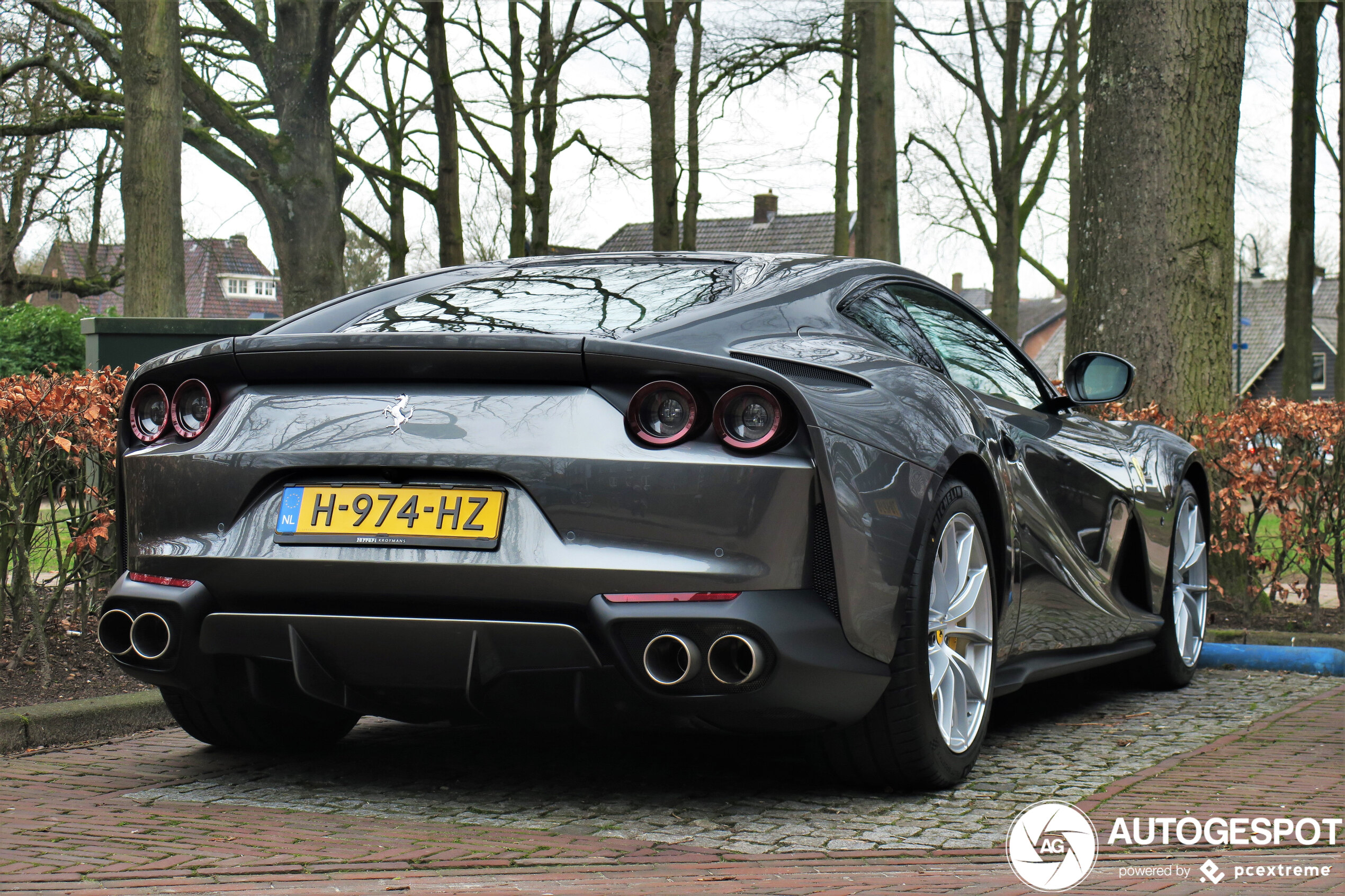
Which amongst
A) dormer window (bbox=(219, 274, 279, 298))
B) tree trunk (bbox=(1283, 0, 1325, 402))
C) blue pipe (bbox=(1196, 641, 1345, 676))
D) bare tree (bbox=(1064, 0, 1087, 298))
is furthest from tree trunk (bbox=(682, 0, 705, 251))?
dormer window (bbox=(219, 274, 279, 298))

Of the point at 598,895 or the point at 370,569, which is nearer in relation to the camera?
the point at 598,895

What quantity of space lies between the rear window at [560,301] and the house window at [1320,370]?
81597mm

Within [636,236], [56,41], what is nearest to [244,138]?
[56,41]

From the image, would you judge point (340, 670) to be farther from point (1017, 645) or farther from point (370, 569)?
point (1017, 645)

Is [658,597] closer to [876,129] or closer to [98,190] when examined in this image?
[876,129]

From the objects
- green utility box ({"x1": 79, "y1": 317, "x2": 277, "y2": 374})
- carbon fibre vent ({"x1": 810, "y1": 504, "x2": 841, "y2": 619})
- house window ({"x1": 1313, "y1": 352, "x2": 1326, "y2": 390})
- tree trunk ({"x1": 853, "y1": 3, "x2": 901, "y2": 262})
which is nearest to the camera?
carbon fibre vent ({"x1": 810, "y1": 504, "x2": 841, "y2": 619})

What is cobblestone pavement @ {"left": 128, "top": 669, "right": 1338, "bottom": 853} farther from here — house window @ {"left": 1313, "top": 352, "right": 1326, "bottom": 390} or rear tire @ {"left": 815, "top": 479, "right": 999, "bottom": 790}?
house window @ {"left": 1313, "top": 352, "right": 1326, "bottom": 390}

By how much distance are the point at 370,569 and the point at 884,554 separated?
121cm

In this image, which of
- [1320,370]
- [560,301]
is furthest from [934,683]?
[1320,370]

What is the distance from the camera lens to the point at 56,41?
18.7m

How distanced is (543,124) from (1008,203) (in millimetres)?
8458

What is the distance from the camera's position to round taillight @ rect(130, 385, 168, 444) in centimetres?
381

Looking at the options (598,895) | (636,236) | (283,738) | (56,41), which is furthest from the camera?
(636,236)

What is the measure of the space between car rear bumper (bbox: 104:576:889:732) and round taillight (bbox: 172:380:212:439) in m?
0.40
